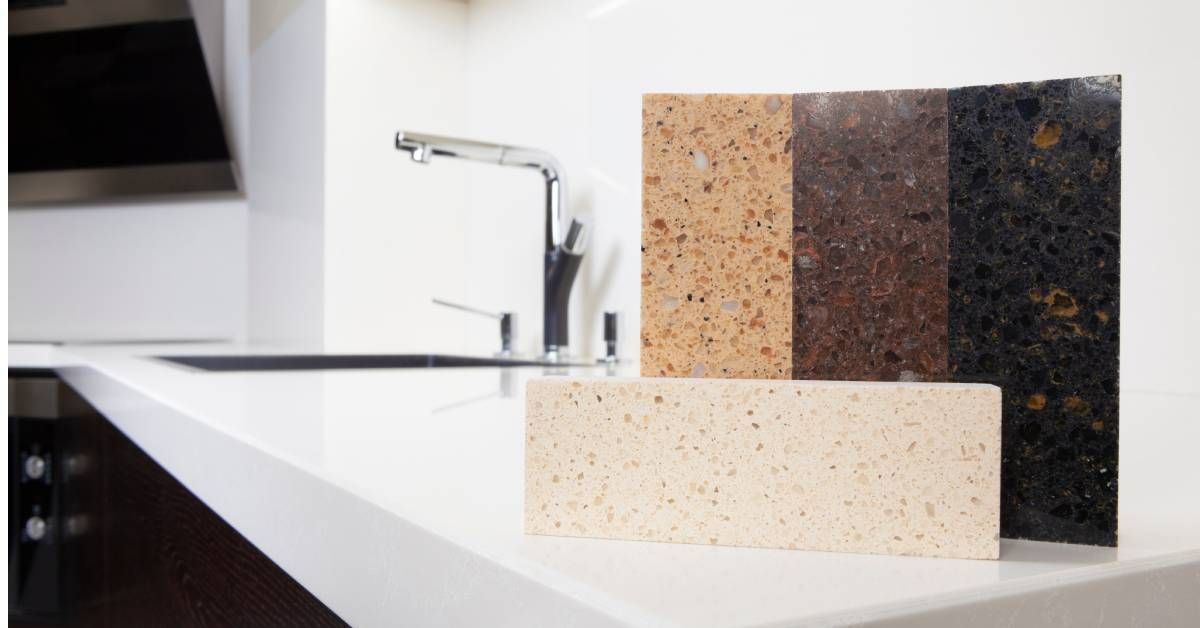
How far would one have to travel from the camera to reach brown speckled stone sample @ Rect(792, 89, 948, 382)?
13.4 inches

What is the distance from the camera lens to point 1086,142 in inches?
12.7

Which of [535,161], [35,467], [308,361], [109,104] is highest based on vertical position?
[109,104]

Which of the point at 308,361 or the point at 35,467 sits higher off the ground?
the point at 308,361

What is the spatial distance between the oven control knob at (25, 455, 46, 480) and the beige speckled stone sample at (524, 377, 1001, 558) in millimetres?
1691

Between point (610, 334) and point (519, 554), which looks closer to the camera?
point (519, 554)

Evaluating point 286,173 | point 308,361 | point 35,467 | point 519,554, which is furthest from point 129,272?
point 519,554

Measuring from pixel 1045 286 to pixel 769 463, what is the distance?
0.36 ft

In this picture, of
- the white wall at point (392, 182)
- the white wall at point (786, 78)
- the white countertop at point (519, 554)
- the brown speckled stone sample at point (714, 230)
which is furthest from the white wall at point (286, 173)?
the brown speckled stone sample at point (714, 230)

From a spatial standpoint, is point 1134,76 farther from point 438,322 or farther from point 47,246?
point 47,246

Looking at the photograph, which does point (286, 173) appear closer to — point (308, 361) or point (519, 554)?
point (308, 361)

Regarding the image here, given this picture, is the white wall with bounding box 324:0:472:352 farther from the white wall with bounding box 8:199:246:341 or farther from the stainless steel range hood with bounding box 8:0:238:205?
the white wall with bounding box 8:199:246:341

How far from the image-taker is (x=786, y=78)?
132 cm

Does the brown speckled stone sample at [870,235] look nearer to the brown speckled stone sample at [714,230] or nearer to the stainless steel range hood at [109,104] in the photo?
the brown speckled stone sample at [714,230]

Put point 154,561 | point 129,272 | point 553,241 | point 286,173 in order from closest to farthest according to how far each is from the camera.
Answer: point 154,561
point 553,241
point 286,173
point 129,272
